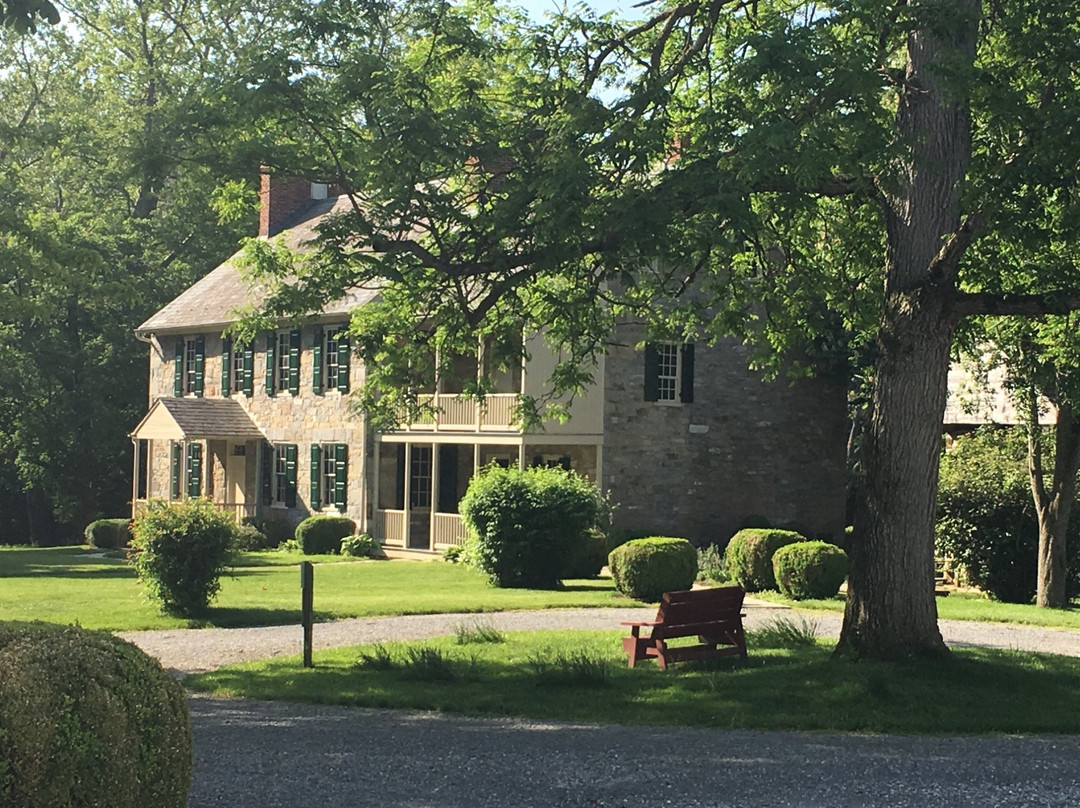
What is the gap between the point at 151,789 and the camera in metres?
6.00

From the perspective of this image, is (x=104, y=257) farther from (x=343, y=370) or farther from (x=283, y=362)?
(x=343, y=370)

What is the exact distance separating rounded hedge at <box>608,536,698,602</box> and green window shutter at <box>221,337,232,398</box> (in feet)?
64.6

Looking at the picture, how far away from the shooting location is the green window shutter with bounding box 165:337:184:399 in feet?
135

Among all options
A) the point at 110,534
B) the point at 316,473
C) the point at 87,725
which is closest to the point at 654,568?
the point at 316,473

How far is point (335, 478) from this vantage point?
35500 mm

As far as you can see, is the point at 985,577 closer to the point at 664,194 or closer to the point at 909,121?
the point at 909,121

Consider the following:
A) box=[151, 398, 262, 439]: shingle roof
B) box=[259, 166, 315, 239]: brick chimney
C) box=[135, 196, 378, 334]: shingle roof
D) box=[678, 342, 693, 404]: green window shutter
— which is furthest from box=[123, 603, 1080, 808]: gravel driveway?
box=[259, 166, 315, 239]: brick chimney

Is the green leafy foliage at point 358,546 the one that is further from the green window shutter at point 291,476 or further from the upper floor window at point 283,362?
the upper floor window at point 283,362

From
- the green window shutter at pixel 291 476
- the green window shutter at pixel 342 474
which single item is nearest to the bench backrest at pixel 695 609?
the green window shutter at pixel 342 474

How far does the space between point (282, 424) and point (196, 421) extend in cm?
233

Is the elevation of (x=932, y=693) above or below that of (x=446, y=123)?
below

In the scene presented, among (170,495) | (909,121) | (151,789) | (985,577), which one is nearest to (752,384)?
(985,577)

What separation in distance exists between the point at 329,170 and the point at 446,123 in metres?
1.57

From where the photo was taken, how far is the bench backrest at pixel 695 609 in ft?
44.2
